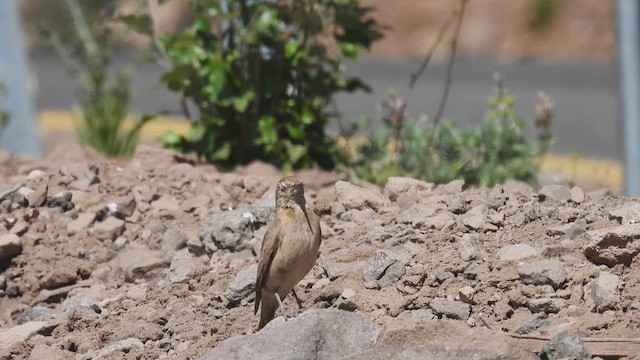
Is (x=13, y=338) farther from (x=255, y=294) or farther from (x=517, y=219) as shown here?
(x=517, y=219)

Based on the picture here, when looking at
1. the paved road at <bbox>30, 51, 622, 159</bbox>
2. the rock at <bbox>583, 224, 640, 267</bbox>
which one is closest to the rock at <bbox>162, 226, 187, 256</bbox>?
the rock at <bbox>583, 224, 640, 267</bbox>

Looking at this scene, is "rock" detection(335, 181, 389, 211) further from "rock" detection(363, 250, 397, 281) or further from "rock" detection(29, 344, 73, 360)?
"rock" detection(29, 344, 73, 360)

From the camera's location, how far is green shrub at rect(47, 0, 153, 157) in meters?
8.55

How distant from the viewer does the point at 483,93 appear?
1323cm

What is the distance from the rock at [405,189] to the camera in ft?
17.6

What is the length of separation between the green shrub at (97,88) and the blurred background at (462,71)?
0.27ft

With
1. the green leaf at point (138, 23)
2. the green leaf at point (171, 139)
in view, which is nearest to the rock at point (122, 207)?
the green leaf at point (171, 139)

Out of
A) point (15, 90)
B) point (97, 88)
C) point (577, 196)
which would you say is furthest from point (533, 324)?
point (97, 88)

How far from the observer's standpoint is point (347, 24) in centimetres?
663

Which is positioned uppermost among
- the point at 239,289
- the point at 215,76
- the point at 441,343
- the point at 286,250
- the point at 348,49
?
the point at 348,49

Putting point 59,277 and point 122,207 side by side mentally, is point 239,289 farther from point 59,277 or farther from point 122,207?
point 122,207

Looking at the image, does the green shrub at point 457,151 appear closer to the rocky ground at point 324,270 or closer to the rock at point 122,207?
the rocky ground at point 324,270

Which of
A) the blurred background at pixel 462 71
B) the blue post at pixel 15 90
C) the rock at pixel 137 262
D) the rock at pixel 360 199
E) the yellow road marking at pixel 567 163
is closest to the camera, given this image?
the rock at pixel 137 262

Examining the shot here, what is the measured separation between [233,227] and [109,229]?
0.58 meters
